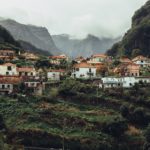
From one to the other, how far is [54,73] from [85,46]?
310 ft

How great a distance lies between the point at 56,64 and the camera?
10088 centimetres

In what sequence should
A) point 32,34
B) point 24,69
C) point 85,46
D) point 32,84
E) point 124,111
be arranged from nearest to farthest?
point 124,111 < point 32,84 < point 24,69 < point 85,46 < point 32,34

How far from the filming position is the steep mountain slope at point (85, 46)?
18038 cm

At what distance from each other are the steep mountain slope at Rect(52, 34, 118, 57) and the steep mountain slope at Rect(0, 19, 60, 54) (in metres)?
4.78

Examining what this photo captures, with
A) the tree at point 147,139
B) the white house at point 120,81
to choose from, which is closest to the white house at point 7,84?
the white house at point 120,81

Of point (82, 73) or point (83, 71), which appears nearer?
point (82, 73)

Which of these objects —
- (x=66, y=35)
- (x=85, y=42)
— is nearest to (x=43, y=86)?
(x=85, y=42)

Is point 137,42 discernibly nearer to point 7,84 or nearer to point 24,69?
point 24,69

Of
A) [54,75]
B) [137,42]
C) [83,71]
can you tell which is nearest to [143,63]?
[83,71]

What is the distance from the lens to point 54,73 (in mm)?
88688

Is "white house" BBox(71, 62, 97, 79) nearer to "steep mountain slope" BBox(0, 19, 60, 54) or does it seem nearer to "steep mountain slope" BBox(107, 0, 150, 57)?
"steep mountain slope" BBox(107, 0, 150, 57)

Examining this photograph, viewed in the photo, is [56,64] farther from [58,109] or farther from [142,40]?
[142,40]

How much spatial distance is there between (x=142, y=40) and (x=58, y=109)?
65475 mm

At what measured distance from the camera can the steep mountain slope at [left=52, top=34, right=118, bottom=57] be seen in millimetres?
180375
